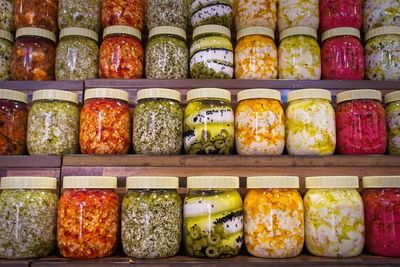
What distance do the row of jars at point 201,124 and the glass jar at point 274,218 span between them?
0.13m

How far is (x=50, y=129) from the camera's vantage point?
1.27m

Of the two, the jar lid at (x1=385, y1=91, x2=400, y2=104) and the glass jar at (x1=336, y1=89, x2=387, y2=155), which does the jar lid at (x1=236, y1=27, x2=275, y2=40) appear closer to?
the glass jar at (x1=336, y1=89, x2=387, y2=155)

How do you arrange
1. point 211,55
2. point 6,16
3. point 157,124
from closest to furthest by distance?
1. point 157,124
2. point 211,55
3. point 6,16

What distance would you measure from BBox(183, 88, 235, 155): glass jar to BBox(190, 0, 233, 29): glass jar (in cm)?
29

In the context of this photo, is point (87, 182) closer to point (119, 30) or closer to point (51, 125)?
point (51, 125)

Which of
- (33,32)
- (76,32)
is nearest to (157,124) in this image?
(76,32)

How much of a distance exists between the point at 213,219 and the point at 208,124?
29 centimetres

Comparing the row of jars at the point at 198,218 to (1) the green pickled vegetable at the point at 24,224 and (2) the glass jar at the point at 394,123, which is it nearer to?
(1) the green pickled vegetable at the point at 24,224

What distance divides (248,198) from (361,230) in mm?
334

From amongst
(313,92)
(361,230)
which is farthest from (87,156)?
(361,230)

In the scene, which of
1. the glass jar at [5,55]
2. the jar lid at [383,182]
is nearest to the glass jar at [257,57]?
the jar lid at [383,182]

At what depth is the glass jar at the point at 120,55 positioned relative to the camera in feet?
4.55

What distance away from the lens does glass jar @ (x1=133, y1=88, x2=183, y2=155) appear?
49.4 inches

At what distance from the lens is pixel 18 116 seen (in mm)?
1323
